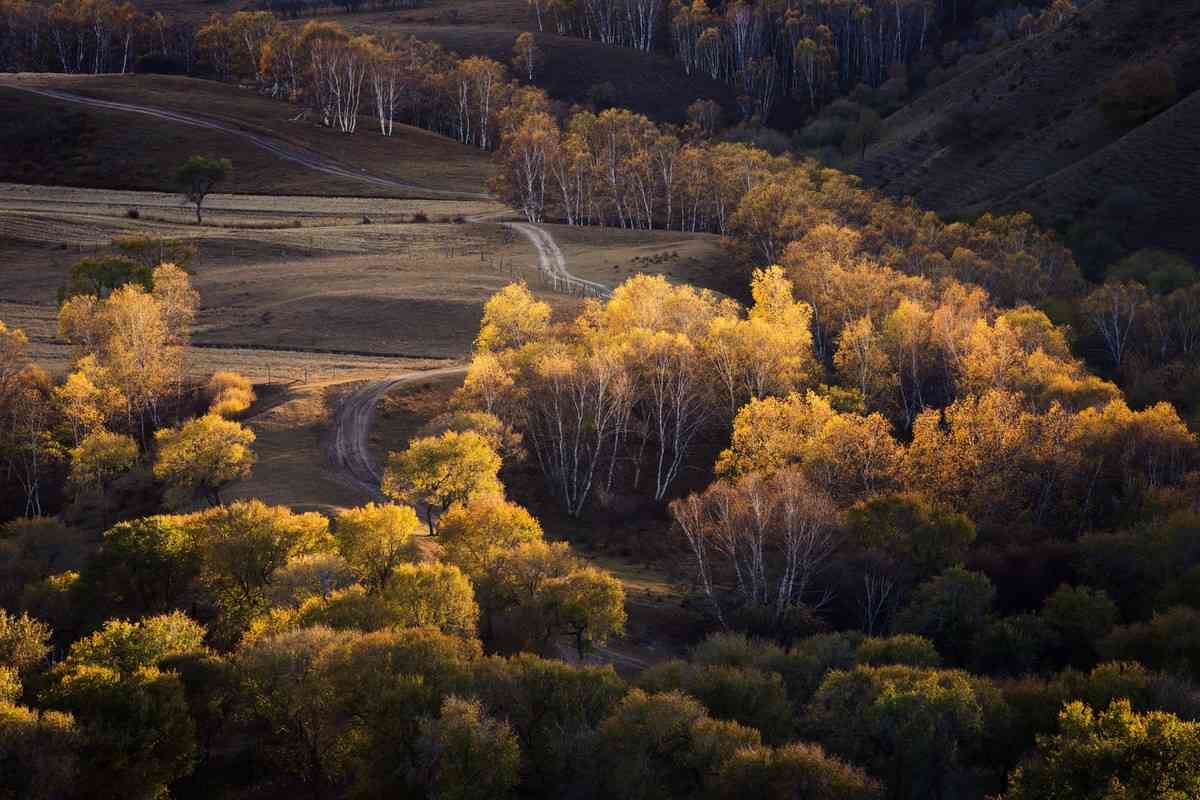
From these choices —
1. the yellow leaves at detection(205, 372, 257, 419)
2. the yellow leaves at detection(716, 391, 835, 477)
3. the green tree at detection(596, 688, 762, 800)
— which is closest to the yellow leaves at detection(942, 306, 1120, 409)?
the yellow leaves at detection(716, 391, 835, 477)

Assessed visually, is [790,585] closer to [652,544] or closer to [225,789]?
[652,544]

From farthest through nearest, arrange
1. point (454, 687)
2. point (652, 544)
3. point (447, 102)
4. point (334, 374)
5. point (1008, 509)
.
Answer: point (447, 102)
point (334, 374)
point (652, 544)
point (1008, 509)
point (454, 687)

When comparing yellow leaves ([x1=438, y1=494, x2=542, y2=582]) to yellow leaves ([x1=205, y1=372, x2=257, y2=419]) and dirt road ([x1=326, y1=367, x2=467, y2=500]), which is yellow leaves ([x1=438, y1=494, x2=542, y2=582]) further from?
yellow leaves ([x1=205, y1=372, x2=257, y2=419])

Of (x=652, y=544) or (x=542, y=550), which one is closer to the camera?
(x=542, y=550)

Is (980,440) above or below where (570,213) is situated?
below

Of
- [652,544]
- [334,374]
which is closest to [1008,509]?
[652,544]

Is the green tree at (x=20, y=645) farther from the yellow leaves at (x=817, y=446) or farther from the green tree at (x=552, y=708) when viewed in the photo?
the yellow leaves at (x=817, y=446)

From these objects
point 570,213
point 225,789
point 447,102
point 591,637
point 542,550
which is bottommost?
point 225,789

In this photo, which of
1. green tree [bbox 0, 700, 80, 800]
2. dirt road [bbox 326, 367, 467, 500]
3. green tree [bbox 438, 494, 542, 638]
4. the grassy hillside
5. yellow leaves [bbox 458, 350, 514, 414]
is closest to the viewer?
green tree [bbox 0, 700, 80, 800]
